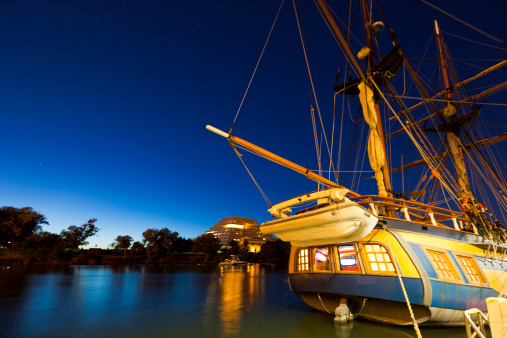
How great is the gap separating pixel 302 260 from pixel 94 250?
81500mm

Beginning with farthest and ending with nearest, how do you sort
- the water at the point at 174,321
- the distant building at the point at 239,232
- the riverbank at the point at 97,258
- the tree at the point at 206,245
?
the distant building at the point at 239,232 → the tree at the point at 206,245 → the riverbank at the point at 97,258 → the water at the point at 174,321

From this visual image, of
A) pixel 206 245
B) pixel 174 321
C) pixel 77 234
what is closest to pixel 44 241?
pixel 77 234

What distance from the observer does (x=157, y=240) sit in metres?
83.8

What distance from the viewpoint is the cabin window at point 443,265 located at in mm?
9695

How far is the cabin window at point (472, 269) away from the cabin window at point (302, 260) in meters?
6.02

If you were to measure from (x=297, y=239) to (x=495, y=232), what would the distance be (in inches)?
396

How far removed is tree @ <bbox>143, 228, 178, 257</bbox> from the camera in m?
82.8

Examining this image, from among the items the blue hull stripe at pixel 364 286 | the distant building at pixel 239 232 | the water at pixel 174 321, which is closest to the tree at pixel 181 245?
the distant building at pixel 239 232

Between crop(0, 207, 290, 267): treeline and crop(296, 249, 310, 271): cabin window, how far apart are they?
77.6 meters

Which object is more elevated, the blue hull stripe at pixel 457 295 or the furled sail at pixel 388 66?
the furled sail at pixel 388 66

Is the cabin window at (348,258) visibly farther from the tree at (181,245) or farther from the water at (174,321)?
the tree at (181,245)

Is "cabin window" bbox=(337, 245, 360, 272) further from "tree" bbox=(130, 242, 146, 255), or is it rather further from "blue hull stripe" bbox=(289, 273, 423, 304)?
"tree" bbox=(130, 242, 146, 255)

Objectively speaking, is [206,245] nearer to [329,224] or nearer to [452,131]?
[452,131]

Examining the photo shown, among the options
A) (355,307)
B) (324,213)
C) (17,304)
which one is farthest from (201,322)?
(17,304)
